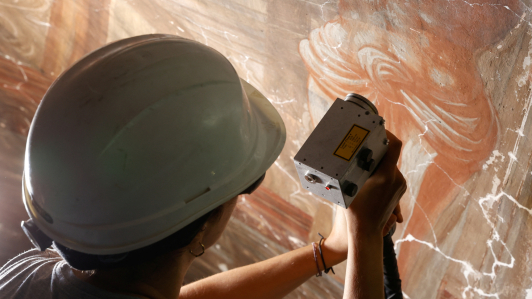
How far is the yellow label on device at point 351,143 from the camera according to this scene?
0.82m

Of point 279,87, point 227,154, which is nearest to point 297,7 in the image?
point 279,87

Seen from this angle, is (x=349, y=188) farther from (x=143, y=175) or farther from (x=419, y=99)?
(x=419, y=99)

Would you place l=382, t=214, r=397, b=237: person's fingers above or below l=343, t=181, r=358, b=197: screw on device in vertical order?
below

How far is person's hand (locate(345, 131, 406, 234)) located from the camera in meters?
0.87

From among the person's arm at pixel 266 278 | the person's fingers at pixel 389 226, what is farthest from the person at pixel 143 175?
the person's arm at pixel 266 278

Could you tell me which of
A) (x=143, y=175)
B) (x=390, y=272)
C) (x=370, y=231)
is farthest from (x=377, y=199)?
(x=143, y=175)

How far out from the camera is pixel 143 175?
770 millimetres

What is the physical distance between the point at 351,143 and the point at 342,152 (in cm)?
3

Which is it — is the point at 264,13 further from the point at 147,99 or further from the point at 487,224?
the point at 487,224

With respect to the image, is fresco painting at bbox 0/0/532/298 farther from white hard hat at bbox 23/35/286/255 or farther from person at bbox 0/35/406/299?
white hard hat at bbox 23/35/286/255

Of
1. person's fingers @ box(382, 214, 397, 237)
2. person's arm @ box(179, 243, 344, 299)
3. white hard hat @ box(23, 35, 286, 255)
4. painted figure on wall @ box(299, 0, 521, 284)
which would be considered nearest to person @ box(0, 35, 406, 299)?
white hard hat @ box(23, 35, 286, 255)

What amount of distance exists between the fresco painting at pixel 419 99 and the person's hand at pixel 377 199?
0.47 metres

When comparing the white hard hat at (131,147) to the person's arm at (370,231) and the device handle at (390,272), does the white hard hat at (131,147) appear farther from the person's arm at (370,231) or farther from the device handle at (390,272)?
the device handle at (390,272)

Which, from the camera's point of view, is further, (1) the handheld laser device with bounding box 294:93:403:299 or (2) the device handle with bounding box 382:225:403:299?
(2) the device handle with bounding box 382:225:403:299
